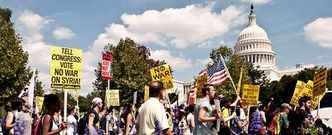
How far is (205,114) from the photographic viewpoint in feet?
29.5

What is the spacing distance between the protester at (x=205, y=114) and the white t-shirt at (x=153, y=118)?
1.14 metres

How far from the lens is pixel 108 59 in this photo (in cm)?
1939

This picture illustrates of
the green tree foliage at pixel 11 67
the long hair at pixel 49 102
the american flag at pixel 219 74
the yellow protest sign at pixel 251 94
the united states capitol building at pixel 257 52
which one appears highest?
the united states capitol building at pixel 257 52

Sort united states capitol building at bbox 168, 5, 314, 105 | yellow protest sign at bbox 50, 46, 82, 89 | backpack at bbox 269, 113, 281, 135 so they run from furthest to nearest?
united states capitol building at bbox 168, 5, 314, 105 < backpack at bbox 269, 113, 281, 135 < yellow protest sign at bbox 50, 46, 82, 89

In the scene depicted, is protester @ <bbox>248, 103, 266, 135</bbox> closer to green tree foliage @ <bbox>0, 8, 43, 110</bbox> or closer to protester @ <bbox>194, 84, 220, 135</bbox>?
protester @ <bbox>194, 84, 220, 135</bbox>

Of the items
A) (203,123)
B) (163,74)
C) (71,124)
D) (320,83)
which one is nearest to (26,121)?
(203,123)

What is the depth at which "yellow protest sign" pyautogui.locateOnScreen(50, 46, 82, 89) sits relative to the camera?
11.8m

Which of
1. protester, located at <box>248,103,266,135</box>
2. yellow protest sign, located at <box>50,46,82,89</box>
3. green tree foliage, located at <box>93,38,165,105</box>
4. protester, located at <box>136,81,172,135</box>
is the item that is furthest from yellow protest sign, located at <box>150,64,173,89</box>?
green tree foliage, located at <box>93,38,165,105</box>

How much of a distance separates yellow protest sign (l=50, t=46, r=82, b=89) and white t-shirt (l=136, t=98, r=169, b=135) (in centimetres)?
409

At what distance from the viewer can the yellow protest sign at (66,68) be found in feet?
38.6

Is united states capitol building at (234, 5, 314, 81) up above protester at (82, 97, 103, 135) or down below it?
above

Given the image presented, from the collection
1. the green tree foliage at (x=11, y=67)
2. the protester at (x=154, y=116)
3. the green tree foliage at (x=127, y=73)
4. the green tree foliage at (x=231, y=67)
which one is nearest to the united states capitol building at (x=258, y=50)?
the green tree foliage at (x=231, y=67)

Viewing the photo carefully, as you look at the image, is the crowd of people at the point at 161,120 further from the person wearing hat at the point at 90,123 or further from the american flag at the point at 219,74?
the american flag at the point at 219,74

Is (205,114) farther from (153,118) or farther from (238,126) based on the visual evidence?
(238,126)
